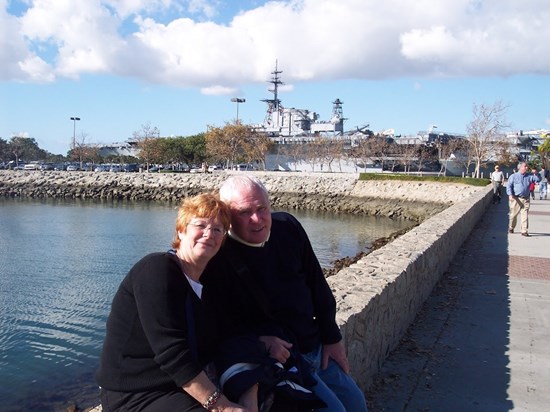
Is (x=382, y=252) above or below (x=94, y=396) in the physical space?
above

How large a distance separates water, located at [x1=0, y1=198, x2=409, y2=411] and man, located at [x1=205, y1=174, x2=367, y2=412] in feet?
16.5

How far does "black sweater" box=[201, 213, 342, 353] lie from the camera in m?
2.63

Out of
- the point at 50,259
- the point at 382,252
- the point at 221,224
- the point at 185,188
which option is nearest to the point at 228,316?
the point at 221,224

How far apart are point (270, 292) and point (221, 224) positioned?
0.53 meters

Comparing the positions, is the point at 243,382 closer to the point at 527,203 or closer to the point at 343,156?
the point at 527,203

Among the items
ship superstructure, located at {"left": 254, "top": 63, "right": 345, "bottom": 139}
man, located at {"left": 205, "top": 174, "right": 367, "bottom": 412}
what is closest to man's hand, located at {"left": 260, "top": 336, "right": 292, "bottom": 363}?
man, located at {"left": 205, "top": 174, "right": 367, "bottom": 412}

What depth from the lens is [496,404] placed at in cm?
431

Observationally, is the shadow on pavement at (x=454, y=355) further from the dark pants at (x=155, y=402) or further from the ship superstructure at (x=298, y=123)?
the ship superstructure at (x=298, y=123)

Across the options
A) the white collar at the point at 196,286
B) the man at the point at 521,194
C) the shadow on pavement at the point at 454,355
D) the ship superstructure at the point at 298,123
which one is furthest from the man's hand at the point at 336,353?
the ship superstructure at the point at 298,123

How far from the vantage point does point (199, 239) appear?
2.44 metres

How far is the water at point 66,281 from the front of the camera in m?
8.12

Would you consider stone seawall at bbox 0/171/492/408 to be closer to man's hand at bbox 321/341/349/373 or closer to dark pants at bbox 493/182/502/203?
dark pants at bbox 493/182/502/203

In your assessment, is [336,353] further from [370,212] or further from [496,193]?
[370,212]

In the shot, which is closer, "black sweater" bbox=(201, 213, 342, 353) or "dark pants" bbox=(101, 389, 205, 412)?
"dark pants" bbox=(101, 389, 205, 412)
